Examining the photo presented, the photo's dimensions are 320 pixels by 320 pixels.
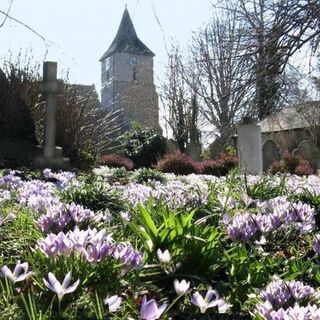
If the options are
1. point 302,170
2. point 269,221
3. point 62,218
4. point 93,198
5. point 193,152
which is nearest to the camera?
point 62,218

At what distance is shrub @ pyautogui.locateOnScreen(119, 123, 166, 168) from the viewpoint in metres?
21.7

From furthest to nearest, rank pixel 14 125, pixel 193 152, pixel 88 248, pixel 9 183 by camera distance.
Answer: pixel 193 152 → pixel 14 125 → pixel 9 183 → pixel 88 248

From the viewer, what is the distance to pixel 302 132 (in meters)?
33.3

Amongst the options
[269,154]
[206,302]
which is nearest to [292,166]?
[269,154]

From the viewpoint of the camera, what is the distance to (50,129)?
37.8ft

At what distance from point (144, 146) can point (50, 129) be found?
10525 millimetres

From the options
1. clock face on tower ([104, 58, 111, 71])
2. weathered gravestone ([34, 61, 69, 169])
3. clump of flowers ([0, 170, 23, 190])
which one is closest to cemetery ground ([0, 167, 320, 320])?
clump of flowers ([0, 170, 23, 190])

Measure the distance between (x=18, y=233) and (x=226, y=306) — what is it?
1405mm

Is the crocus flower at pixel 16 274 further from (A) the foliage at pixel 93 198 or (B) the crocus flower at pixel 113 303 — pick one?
(A) the foliage at pixel 93 198

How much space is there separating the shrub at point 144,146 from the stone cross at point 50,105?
32.3 feet

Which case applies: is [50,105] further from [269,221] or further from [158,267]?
[158,267]

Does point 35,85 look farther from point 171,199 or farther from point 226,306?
point 226,306

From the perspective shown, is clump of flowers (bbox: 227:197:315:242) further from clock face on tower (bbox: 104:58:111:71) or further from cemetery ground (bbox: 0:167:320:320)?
clock face on tower (bbox: 104:58:111:71)

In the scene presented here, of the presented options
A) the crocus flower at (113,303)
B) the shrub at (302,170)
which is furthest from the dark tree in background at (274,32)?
the shrub at (302,170)
